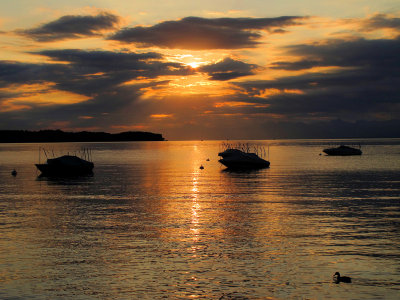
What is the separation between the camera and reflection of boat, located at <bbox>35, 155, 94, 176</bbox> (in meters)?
88.5

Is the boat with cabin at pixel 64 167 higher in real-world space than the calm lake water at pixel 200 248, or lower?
higher

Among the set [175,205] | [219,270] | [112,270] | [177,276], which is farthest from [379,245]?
[175,205]

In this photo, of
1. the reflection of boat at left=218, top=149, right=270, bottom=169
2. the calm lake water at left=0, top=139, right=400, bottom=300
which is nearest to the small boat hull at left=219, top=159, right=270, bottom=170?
the reflection of boat at left=218, top=149, right=270, bottom=169

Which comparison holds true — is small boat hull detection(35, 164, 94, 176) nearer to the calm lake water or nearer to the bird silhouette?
the calm lake water

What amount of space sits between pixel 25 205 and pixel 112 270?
27249 mm

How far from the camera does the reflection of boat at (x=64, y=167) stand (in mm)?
88500

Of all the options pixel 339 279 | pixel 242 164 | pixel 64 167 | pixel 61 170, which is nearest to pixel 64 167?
pixel 64 167

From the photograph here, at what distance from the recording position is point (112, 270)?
72.3ft

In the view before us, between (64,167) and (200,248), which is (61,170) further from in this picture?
(200,248)

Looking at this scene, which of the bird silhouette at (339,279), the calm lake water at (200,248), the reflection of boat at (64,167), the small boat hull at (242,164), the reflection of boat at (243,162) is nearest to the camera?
the calm lake water at (200,248)

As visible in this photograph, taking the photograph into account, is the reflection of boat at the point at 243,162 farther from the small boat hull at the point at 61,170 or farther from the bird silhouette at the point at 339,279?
the bird silhouette at the point at 339,279

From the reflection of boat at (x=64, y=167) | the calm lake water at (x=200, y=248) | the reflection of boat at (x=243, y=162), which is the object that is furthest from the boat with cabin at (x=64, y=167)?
the calm lake water at (x=200, y=248)

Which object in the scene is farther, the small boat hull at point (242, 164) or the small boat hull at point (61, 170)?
the small boat hull at point (242, 164)

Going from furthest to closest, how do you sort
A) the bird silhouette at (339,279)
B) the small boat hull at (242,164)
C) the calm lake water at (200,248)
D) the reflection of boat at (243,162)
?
the reflection of boat at (243,162) → the small boat hull at (242,164) → the bird silhouette at (339,279) → the calm lake water at (200,248)
